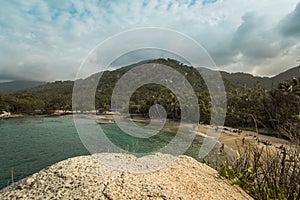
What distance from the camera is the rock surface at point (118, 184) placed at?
3684 mm

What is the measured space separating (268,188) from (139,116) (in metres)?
58.0

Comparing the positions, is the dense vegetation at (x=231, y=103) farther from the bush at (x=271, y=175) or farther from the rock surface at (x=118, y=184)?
the rock surface at (x=118, y=184)

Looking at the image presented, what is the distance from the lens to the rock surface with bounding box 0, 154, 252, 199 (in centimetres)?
368

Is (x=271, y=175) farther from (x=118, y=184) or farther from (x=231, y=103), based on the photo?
(x=231, y=103)

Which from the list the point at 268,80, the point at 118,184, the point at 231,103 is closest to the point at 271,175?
the point at 118,184

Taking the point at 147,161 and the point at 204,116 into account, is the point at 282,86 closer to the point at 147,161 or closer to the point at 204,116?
the point at 204,116

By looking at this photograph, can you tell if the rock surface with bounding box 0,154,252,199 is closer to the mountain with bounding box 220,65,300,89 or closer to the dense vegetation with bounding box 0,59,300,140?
the dense vegetation with bounding box 0,59,300,140

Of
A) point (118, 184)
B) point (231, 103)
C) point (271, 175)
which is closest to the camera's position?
point (118, 184)

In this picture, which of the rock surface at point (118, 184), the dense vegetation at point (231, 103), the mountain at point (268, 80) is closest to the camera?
the rock surface at point (118, 184)

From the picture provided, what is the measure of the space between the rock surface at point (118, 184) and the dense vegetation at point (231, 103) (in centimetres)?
148

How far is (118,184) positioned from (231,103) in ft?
134

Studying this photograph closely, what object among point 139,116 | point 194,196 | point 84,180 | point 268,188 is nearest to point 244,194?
point 268,188

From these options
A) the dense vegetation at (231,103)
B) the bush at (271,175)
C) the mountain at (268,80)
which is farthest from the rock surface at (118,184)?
the mountain at (268,80)

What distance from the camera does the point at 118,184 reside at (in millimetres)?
3891
